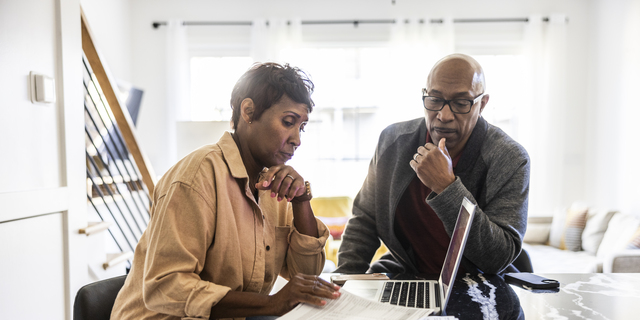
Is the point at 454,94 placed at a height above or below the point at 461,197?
above

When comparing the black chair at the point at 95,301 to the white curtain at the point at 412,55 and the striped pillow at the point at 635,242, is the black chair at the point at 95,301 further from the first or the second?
the white curtain at the point at 412,55

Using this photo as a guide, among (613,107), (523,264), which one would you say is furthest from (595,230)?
(523,264)

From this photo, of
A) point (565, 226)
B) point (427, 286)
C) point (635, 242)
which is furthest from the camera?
point (565, 226)

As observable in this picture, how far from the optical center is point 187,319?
0.89 meters

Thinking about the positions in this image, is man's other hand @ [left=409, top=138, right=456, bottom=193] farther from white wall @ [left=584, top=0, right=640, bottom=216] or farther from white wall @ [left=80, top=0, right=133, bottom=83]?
white wall @ [left=584, top=0, right=640, bottom=216]

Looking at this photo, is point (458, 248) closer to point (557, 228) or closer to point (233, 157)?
point (233, 157)

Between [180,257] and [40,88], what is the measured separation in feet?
4.53

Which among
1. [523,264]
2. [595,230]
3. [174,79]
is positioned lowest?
[595,230]

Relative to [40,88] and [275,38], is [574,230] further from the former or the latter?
[40,88]

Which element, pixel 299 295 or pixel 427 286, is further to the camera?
pixel 427 286

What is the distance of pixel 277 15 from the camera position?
5.14 m

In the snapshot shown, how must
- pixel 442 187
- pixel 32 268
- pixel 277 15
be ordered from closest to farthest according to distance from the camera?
pixel 442 187, pixel 32 268, pixel 277 15

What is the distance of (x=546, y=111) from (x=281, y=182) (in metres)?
4.71

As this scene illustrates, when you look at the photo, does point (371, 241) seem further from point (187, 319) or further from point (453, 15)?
point (453, 15)
